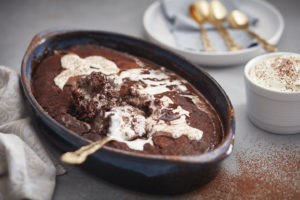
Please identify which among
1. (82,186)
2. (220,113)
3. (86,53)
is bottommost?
(82,186)

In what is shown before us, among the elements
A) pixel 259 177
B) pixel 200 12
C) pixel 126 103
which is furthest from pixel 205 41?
pixel 259 177

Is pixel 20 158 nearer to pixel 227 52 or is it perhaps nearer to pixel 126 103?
pixel 126 103

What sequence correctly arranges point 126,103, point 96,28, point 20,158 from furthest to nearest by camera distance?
point 96,28 < point 126,103 < point 20,158

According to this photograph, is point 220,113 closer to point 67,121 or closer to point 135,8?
point 67,121

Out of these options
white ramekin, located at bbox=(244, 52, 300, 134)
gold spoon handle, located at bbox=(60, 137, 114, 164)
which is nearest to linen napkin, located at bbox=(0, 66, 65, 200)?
gold spoon handle, located at bbox=(60, 137, 114, 164)

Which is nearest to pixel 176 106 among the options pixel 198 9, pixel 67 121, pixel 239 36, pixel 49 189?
pixel 67 121

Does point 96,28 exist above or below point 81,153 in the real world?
below

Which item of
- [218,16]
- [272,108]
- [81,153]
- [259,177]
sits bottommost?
[259,177]

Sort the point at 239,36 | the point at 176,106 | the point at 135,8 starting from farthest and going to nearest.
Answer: the point at 135,8, the point at 239,36, the point at 176,106
